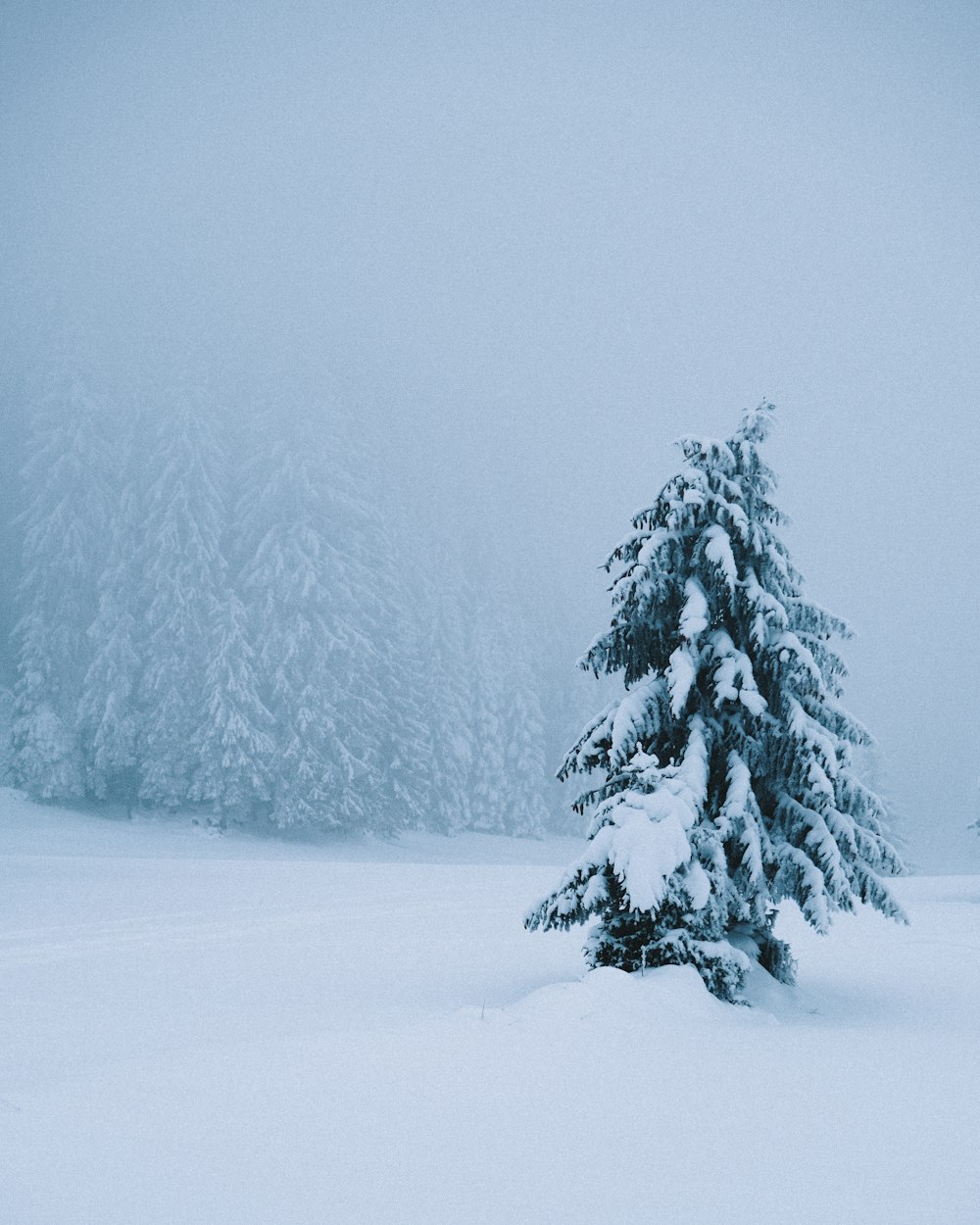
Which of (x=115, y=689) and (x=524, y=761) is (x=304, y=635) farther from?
(x=524, y=761)

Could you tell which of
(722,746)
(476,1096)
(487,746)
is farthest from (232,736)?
(476,1096)

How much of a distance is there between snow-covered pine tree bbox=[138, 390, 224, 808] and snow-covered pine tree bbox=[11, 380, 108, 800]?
263 centimetres

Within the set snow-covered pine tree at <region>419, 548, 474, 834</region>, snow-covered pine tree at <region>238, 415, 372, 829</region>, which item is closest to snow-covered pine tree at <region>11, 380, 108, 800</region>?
snow-covered pine tree at <region>238, 415, 372, 829</region>

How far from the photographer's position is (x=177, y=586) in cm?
3494

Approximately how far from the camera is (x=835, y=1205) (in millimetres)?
3672

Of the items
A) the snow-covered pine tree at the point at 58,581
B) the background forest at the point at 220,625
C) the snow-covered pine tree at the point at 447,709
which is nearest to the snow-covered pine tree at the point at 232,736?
the background forest at the point at 220,625

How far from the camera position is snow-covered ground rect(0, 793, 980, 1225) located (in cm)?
369

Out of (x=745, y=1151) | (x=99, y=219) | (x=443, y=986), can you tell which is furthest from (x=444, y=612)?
(x=99, y=219)

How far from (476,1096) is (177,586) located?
33066 millimetres

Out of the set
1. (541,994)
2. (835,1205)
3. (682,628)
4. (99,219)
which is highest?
(99,219)

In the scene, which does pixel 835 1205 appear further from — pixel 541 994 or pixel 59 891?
pixel 59 891

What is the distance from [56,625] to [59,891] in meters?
19.5

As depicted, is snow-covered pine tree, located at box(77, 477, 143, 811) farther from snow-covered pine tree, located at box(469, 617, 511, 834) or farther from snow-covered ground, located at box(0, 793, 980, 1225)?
snow-covered ground, located at box(0, 793, 980, 1225)

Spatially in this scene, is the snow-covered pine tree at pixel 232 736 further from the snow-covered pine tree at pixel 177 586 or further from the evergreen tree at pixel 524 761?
the evergreen tree at pixel 524 761
